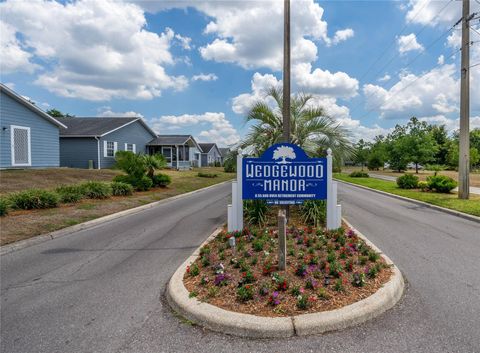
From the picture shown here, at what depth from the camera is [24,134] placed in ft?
58.9

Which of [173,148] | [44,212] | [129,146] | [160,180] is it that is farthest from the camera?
[173,148]

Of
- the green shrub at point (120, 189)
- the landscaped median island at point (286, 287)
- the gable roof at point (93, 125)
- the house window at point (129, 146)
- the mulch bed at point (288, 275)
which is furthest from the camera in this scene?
the house window at point (129, 146)

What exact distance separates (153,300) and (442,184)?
639 inches

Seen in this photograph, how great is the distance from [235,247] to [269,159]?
165cm

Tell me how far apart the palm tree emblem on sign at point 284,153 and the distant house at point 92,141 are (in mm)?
22173

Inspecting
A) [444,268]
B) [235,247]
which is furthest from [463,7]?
[235,247]

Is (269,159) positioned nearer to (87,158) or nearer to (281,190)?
(281,190)

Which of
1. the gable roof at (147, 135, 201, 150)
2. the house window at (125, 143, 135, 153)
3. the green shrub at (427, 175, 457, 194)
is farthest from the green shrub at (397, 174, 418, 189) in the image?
the house window at (125, 143, 135, 153)

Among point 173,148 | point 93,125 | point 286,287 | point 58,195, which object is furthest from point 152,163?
point 173,148

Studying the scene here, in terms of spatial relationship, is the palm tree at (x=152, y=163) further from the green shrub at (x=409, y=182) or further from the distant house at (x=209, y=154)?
the distant house at (x=209, y=154)

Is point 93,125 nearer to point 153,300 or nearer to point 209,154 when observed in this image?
point 153,300

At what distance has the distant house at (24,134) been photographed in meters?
16.6

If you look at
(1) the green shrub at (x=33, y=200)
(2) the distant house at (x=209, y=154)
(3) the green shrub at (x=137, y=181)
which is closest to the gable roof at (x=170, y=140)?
(3) the green shrub at (x=137, y=181)

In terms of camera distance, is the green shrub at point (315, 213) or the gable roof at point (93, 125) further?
the gable roof at point (93, 125)
